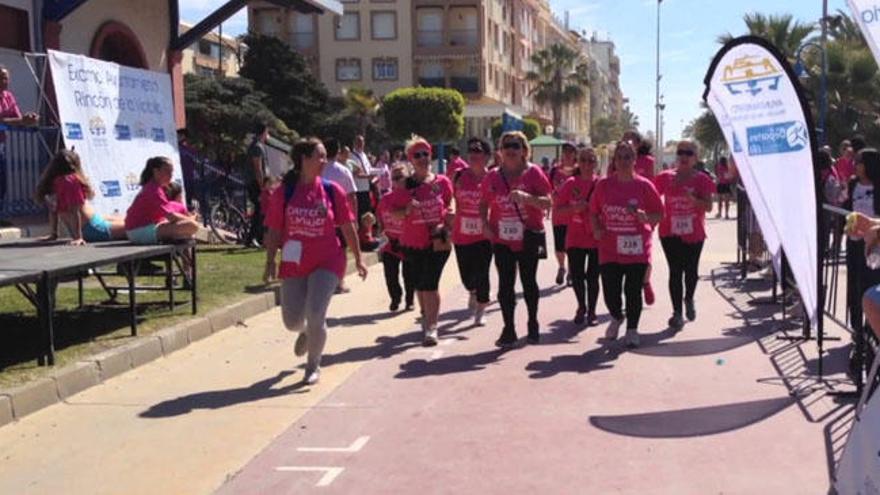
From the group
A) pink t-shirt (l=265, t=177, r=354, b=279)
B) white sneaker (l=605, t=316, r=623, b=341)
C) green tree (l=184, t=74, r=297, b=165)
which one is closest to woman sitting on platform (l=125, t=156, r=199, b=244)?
pink t-shirt (l=265, t=177, r=354, b=279)

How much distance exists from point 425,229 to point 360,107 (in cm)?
4270

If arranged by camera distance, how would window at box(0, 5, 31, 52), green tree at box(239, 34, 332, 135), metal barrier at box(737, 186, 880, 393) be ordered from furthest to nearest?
green tree at box(239, 34, 332, 135)
window at box(0, 5, 31, 52)
metal barrier at box(737, 186, 880, 393)

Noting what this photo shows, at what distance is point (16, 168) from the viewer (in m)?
12.3

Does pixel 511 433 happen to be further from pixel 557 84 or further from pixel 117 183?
pixel 557 84

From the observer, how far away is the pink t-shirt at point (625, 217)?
8406mm

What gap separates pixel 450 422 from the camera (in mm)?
6195

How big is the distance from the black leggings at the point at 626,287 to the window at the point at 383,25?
59315mm

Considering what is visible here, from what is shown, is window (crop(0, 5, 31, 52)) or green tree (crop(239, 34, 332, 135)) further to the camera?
green tree (crop(239, 34, 332, 135))

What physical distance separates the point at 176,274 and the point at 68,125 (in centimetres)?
238

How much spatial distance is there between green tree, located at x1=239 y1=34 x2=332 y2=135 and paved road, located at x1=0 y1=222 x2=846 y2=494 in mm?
39908

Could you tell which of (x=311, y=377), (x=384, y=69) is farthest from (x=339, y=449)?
(x=384, y=69)

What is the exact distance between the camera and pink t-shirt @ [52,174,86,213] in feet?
33.1

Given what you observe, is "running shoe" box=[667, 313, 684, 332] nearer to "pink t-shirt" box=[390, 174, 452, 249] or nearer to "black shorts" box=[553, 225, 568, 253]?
"black shorts" box=[553, 225, 568, 253]

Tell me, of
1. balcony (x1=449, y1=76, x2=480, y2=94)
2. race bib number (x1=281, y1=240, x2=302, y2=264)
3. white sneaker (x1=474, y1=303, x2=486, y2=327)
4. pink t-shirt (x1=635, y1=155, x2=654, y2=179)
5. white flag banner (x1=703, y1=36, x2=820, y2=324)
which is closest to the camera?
white flag banner (x1=703, y1=36, x2=820, y2=324)
